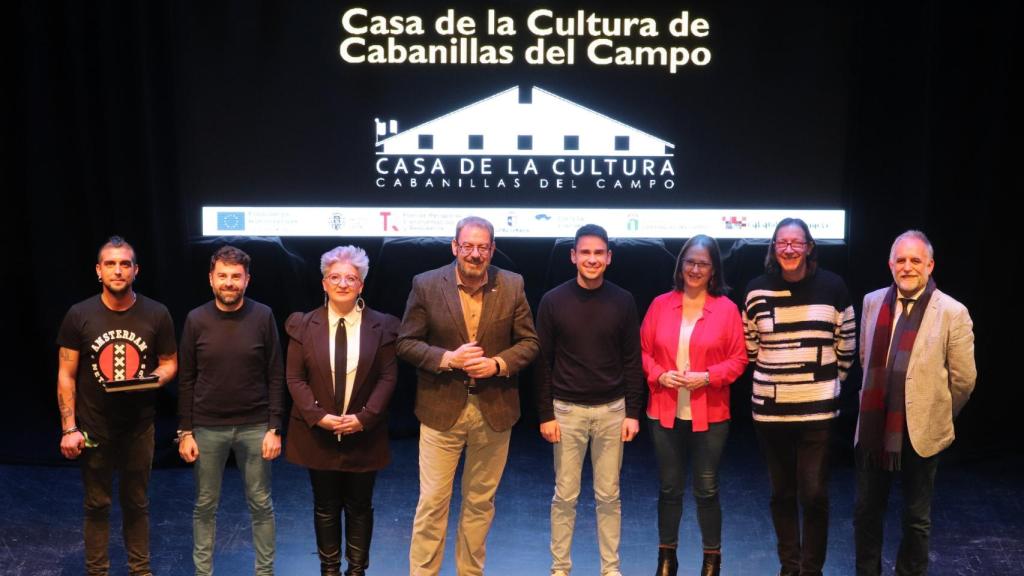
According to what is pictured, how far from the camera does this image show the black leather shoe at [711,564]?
388 centimetres

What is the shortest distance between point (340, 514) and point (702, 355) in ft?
4.73

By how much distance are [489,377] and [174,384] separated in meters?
3.03

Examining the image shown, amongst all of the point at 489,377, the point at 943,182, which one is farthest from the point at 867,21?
the point at 489,377

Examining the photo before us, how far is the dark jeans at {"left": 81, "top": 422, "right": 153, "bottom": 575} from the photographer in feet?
→ 12.1

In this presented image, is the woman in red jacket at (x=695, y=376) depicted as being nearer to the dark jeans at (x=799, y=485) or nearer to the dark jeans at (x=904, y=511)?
the dark jeans at (x=799, y=485)

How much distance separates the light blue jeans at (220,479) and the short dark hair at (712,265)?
5.36 ft

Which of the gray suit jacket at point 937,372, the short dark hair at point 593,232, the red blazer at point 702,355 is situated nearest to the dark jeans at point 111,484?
the short dark hair at point 593,232

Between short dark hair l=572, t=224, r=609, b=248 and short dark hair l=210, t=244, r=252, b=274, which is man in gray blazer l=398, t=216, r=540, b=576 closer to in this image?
short dark hair l=572, t=224, r=609, b=248

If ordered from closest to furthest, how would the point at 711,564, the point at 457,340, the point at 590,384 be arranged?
1. the point at 457,340
2. the point at 590,384
3. the point at 711,564

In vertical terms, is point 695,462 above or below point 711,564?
above

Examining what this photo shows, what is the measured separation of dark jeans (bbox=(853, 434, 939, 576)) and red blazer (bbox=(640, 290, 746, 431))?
541mm

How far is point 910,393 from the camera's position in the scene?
3553 mm

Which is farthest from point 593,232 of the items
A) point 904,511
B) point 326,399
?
point 904,511

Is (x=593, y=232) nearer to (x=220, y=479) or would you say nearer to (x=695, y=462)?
(x=695, y=462)
